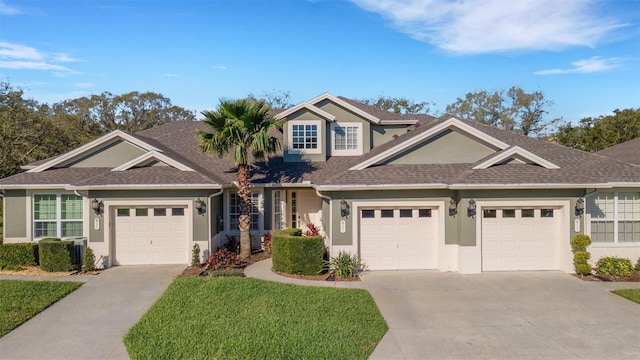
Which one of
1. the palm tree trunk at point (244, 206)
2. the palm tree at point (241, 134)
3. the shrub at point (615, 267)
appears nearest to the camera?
the shrub at point (615, 267)

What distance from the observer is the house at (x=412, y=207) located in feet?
39.9

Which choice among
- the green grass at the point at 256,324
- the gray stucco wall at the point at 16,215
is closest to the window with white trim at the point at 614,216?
the green grass at the point at 256,324

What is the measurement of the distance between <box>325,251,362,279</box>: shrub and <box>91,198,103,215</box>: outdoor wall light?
307 inches

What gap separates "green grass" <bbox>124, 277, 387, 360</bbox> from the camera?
21.2 feet

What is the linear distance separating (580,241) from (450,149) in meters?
5.01

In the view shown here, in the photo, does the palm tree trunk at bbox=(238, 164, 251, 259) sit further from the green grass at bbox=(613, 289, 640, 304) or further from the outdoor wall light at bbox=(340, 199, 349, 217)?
the green grass at bbox=(613, 289, 640, 304)

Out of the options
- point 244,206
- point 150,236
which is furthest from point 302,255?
point 150,236

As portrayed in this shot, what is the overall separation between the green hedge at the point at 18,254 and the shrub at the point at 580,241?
17.6 metres

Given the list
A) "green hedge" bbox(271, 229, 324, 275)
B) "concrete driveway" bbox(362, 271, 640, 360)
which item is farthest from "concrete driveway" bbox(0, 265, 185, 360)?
"concrete driveway" bbox(362, 271, 640, 360)

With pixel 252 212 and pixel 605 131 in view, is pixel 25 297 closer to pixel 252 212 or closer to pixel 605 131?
pixel 252 212

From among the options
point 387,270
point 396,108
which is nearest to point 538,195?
point 387,270

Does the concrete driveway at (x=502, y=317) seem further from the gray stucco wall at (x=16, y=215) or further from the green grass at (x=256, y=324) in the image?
the gray stucco wall at (x=16, y=215)

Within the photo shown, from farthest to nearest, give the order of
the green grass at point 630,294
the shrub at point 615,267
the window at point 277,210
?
the window at point 277,210
the shrub at point 615,267
the green grass at point 630,294

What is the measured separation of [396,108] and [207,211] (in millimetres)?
34589
